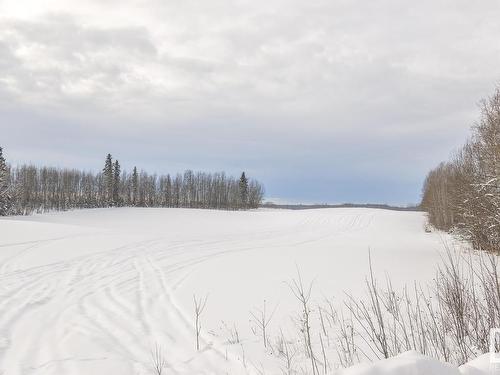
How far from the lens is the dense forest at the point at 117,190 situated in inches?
3054

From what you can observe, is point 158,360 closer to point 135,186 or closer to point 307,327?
point 307,327

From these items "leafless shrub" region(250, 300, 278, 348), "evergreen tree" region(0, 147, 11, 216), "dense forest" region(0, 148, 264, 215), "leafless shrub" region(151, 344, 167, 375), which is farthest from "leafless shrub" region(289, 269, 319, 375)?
"dense forest" region(0, 148, 264, 215)

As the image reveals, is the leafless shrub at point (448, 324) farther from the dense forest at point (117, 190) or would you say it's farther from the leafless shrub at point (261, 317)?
the dense forest at point (117, 190)

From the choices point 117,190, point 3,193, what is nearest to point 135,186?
point 117,190

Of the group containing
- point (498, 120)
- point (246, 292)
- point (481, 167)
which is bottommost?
point (246, 292)

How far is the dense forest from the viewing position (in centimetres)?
7756

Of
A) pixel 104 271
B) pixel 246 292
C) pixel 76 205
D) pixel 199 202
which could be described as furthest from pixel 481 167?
pixel 199 202

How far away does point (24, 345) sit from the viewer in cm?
546

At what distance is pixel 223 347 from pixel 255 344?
50cm

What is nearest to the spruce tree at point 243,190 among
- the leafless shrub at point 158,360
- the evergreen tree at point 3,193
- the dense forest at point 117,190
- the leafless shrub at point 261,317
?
the dense forest at point 117,190

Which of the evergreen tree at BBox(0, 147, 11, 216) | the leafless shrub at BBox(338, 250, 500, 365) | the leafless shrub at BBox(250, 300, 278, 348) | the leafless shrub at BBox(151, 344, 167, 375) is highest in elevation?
the evergreen tree at BBox(0, 147, 11, 216)

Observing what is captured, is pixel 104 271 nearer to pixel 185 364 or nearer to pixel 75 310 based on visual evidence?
pixel 75 310

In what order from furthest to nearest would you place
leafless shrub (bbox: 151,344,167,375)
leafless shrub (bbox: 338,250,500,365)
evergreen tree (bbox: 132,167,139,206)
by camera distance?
evergreen tree (bbox: 132,167,139,206) → leafless shrub (bbox: 151,344,167,375) → leafless shrub (bbox: 338,250,500,365)

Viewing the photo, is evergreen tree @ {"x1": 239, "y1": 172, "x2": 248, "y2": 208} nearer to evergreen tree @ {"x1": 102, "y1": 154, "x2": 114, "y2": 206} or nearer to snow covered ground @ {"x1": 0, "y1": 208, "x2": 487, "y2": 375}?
evergreen tree @ {"x1": 102, "y1": 154, "x2": 114, "y2": 206}
